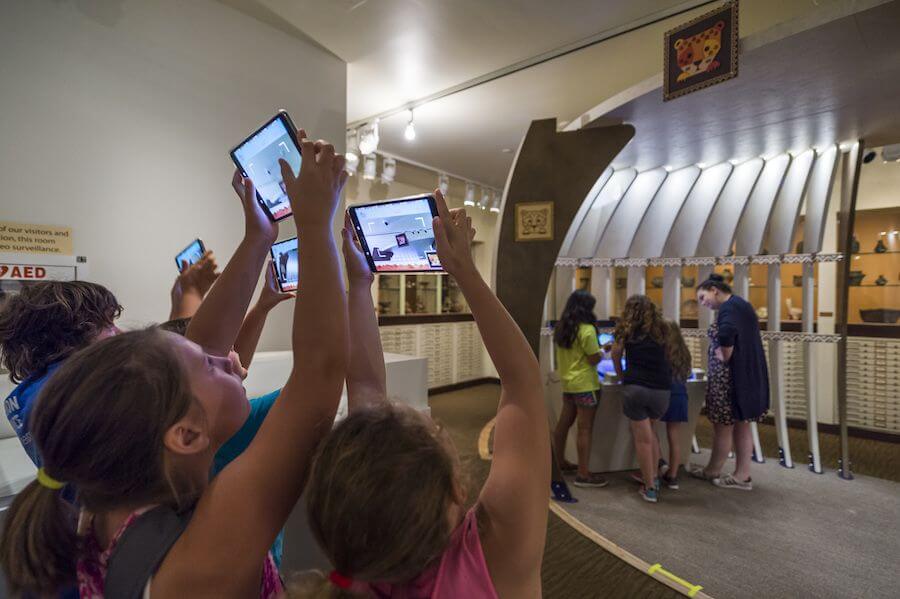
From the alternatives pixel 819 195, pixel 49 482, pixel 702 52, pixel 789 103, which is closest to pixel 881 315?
pixel 819 195

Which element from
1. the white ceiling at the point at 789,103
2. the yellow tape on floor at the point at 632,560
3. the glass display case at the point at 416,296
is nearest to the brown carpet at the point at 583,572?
the yellow tape on floor at the point at 632,560

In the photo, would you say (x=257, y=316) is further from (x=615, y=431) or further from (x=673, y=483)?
(x=673, y=483)

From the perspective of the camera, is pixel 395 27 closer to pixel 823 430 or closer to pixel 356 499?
pixel 356 499

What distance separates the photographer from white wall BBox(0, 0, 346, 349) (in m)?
2.16

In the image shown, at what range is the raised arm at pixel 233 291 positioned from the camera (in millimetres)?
1005

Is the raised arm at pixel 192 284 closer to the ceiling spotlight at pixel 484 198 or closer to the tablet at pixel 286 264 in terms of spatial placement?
the tablet at pixel 286 264

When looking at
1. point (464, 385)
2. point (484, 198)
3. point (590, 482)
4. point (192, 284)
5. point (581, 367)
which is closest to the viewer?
point (192, 284)

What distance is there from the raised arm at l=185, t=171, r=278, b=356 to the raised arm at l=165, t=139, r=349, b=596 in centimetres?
36

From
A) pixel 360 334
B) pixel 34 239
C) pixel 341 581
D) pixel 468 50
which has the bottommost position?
pixel 341 581

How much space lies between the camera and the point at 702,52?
8.07ft

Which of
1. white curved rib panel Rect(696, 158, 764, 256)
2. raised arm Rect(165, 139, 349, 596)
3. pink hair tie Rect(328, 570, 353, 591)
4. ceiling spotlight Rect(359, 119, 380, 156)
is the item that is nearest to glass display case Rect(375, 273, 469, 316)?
ceiling spotlight Rect(359, 119, 380, 156)

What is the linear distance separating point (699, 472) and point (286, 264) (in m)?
3.81

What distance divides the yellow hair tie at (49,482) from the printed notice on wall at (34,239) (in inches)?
80.7

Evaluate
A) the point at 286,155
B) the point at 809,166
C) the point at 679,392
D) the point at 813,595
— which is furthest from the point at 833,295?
A: the point at 286,155
